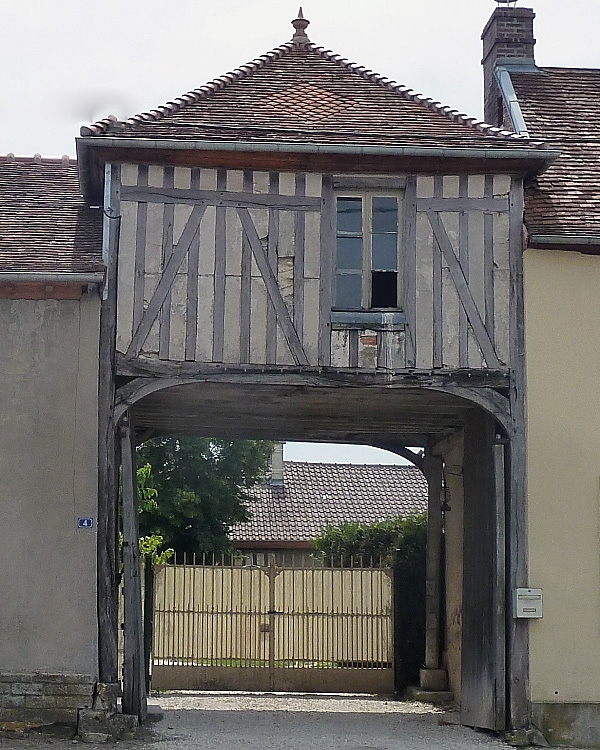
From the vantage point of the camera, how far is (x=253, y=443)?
27.2 m

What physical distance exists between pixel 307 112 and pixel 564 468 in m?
4.56

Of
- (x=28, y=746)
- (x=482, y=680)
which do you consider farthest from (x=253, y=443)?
(x=28, y=746)

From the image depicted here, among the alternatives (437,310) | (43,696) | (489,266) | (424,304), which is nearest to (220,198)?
(424,304)

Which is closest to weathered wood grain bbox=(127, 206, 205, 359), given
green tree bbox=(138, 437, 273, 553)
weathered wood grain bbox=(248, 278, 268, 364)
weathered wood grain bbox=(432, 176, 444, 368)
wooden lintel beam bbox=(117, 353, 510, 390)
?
wooden lintel beam bbox=(117, 353, 510, 390)

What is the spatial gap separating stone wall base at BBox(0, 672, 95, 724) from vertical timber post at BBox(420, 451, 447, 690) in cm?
616

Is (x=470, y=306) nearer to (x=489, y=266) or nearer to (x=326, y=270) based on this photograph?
(x=489, y=266)

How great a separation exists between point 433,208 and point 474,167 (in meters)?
0.58

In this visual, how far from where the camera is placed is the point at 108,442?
11.5m

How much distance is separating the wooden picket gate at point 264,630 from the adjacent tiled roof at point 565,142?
6480 millimetres

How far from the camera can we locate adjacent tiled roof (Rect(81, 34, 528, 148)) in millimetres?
11766

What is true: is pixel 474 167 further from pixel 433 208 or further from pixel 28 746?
pixel 28 746

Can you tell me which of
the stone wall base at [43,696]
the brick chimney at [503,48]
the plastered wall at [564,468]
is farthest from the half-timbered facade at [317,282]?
the brick chimney at [503,48]

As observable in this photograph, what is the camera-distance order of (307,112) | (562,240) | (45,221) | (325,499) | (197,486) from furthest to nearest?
(325,499) → (197,486) → (45,221) → (307,112) → (562,240)

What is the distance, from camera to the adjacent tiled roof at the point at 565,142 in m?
12.1
